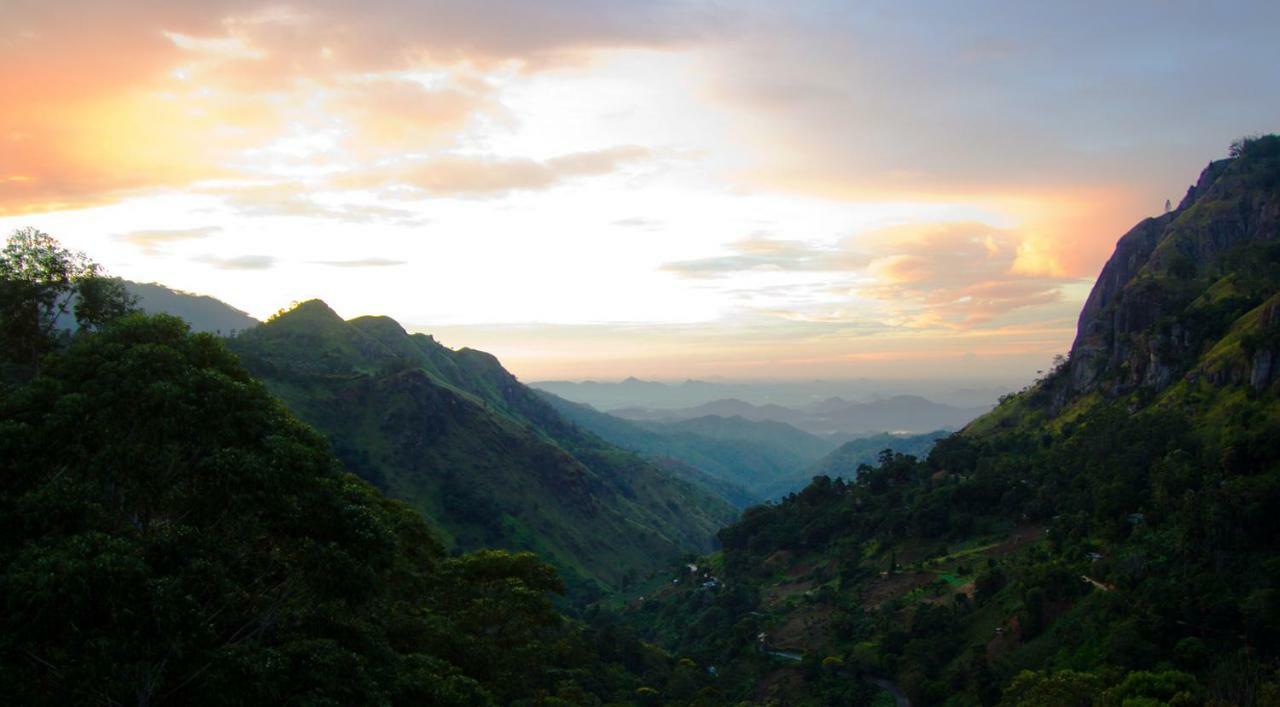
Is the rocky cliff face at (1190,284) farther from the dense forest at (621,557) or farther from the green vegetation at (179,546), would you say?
the green vegetation at (179,546)

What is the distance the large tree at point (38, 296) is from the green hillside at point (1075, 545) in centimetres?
4133

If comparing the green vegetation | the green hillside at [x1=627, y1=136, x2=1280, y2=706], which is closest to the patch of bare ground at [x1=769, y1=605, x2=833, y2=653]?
the green hillside at [x1=627, y1=136, x2=1280, y2=706]

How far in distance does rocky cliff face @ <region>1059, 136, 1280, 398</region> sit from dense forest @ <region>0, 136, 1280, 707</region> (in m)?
0.49

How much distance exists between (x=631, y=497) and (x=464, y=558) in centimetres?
16355

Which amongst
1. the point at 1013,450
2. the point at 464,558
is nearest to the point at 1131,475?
the point at 1013,450

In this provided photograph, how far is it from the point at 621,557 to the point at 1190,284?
105292 millimetres

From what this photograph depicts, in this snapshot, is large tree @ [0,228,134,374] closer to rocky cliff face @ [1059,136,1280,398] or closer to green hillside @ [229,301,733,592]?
rocky cliff face @ [1059,136,1280,398]

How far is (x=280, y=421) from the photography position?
18859 mm

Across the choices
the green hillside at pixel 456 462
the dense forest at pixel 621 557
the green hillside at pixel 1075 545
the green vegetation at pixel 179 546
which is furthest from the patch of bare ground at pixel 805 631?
the green hillside at pixel 456 462

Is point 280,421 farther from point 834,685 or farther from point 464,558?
point 834,685

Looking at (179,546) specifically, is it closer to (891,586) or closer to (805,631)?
(805,631)

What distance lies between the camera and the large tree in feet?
78.8

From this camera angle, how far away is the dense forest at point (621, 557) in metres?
15.0

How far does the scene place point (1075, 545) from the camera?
57312 mm
